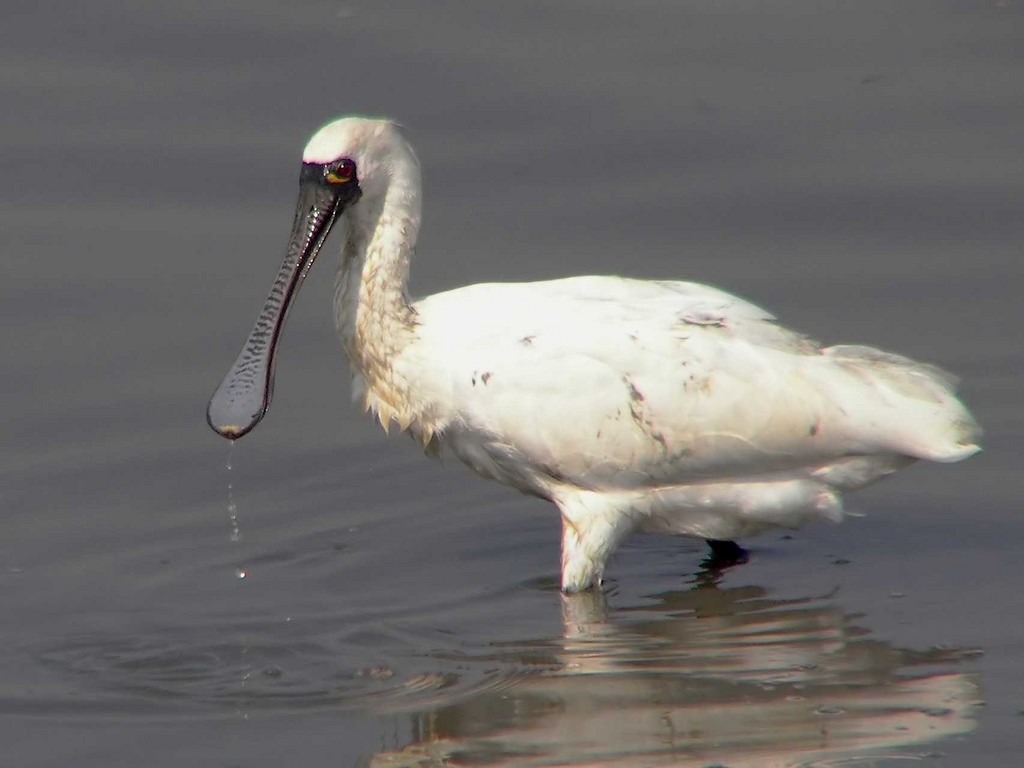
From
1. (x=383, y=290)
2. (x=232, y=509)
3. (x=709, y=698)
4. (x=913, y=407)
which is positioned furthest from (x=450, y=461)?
(x=709, y=698)

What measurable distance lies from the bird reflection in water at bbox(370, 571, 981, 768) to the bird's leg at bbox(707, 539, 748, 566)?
55 cm

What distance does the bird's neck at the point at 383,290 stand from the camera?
28.2ft

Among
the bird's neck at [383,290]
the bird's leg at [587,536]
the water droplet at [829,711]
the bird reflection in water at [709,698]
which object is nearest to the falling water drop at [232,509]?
the bird's neck at [383,290]

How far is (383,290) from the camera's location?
863cm

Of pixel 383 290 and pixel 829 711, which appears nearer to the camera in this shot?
pixel 829 711

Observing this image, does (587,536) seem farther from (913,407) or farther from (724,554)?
(913,407)

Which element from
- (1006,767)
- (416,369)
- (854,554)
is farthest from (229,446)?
(1006,767)

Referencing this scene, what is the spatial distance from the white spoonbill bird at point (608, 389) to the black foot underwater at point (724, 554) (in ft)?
0.47

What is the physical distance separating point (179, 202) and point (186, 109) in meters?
1.11

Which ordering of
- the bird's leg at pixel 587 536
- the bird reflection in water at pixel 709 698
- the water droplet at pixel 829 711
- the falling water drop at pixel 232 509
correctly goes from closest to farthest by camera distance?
the bird reflection in water at pixel 709 698, the water droplet at pixel 829 711, the bird's leg at pixel 587 536, the falling water drop at pixel 232 509

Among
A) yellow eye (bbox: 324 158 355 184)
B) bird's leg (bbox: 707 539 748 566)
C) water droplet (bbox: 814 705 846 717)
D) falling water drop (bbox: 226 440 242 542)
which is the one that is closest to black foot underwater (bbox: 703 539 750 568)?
bird's leg (bbox: 707 539 748 566)

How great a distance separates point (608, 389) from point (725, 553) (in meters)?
1.01

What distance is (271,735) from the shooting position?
703 cm

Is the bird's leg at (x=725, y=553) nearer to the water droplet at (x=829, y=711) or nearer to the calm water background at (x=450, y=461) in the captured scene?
the calm water background at (x=450, y=461)
